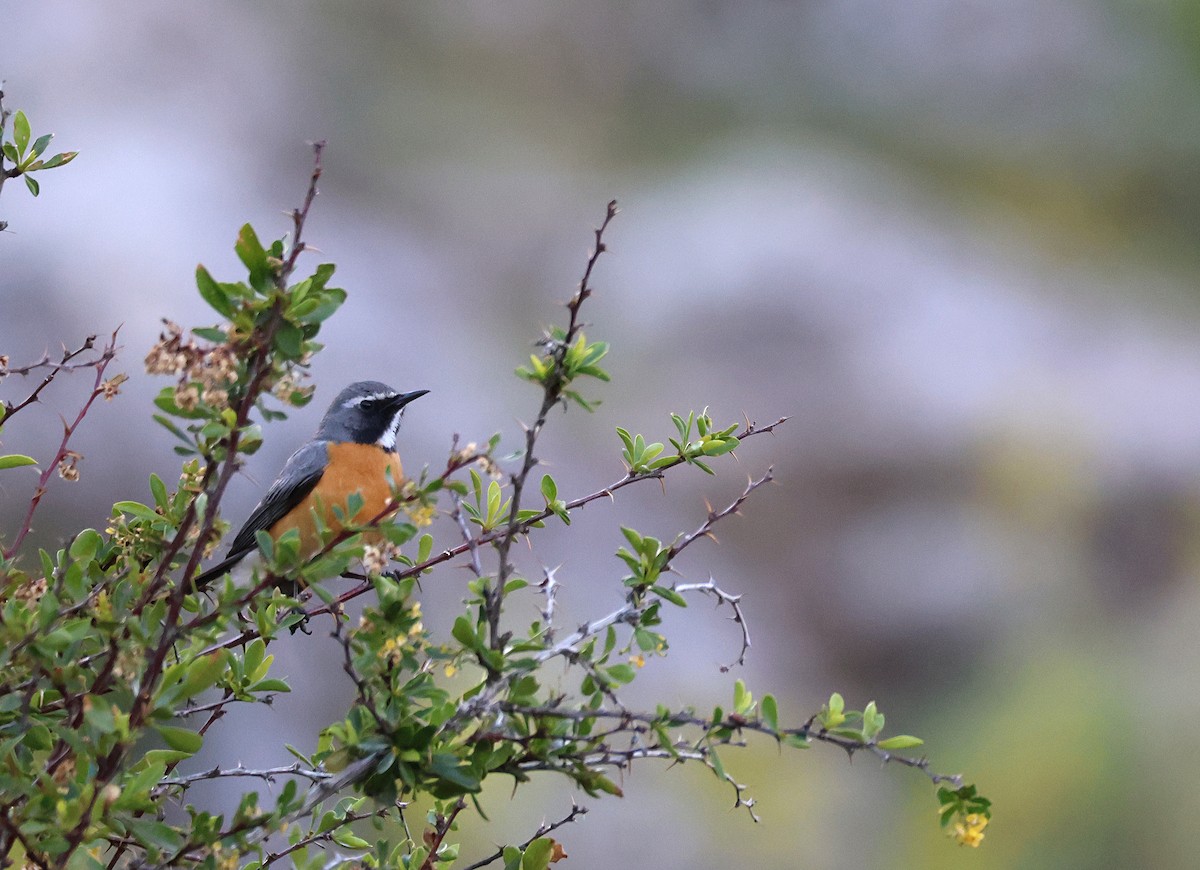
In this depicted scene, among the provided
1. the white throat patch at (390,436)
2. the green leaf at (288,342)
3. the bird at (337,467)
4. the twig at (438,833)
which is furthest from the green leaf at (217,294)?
the white throat patch at (390,436)

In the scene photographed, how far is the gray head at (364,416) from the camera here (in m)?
5.79

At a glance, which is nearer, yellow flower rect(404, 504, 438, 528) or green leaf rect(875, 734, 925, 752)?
yellow flower rect(404, 504, 438, 528)

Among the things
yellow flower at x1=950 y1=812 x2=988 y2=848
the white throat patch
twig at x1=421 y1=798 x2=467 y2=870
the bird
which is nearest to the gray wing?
the bird

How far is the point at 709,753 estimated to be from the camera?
2.44m

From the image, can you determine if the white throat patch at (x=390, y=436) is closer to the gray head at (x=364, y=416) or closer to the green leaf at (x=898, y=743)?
the gray head at (x=364, y=416)

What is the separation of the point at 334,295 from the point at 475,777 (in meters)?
0.99

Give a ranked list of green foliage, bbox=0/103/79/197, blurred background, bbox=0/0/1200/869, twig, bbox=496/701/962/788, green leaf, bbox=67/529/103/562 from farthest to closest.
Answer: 1. blurred background, bbox=0/0/1200/869
2. green foliage, bbox=0/103/79/197
3. green leaf, bbox=67/529/103/562
4. twig, bbox=496/701/962/788

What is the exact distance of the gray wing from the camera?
5371 millimetres

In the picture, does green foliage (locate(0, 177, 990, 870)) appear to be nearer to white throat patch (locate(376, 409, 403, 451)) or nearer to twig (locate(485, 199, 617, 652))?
twig (locate(485, 199, 617, 652))

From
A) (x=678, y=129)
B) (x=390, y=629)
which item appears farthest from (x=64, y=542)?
(x=678, y=129)

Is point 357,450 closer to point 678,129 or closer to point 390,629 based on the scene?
point 390,629

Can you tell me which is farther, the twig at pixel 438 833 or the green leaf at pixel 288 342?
the twig at pixel 438 833

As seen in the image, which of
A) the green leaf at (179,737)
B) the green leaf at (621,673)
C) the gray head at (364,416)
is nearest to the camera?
the green leaf at (179,737)

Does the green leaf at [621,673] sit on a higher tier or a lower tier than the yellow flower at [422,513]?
lower
